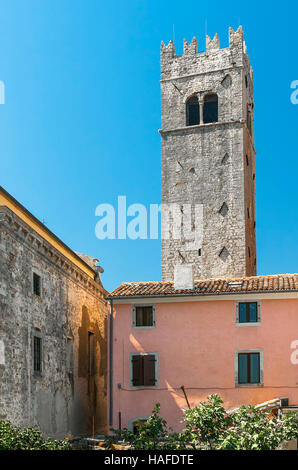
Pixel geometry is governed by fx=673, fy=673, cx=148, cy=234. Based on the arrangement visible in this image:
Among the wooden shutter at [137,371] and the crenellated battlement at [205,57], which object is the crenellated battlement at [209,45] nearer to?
the crenellated battlement at [205,57]

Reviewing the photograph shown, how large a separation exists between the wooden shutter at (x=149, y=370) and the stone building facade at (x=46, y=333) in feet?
10.8

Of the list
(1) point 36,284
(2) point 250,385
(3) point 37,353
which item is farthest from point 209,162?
(3) point 37,353

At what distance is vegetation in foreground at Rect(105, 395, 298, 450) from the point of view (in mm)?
15684

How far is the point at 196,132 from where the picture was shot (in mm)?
44281

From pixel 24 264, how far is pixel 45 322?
10.1ft

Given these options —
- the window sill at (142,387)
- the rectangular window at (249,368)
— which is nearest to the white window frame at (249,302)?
the rectangular window at (249,368)

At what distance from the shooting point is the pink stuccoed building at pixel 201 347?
27.0m

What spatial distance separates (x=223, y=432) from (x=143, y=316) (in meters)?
10.9

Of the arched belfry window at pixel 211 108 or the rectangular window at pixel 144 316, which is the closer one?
the rectangular window at pixel 144 316

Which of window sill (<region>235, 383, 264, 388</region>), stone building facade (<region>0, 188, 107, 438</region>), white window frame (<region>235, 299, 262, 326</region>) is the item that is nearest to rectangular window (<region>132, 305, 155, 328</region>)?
stone building facade (<region>0, 188, 107, 438</region>)

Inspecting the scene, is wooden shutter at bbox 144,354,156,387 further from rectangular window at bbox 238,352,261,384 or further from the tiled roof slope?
rectangular window at bbox 238,352,261,384

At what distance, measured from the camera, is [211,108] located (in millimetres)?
44844
